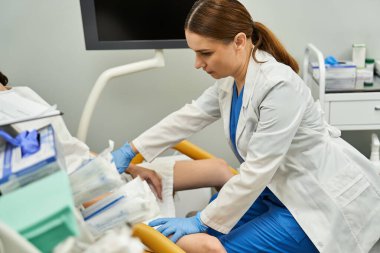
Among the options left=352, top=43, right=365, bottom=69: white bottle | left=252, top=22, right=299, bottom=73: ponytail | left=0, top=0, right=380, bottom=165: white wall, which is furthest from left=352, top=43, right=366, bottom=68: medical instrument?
left=252, top=22, right=299, bottom=73: ponytail

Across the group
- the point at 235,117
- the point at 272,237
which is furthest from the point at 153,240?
the point at 235,117

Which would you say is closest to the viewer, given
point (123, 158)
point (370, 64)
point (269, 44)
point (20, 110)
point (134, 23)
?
point (20, 110)

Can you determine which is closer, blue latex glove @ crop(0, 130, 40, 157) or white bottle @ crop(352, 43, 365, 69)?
blue latex glove @ crop(0, 130, 40, 157)

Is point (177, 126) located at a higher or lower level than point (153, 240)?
higher

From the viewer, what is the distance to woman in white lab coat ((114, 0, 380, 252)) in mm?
1263

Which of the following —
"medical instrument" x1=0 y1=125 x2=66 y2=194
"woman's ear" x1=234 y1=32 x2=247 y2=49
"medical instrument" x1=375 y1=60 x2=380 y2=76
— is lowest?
"medical instrument" x1=375 y1=60 x2=380 y2=76

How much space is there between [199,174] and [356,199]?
0.58m

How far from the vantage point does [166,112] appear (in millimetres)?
2438

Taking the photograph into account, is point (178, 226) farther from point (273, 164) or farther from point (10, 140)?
point (10, 140)

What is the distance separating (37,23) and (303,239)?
167cm

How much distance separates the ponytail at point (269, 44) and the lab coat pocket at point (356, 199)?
39cm

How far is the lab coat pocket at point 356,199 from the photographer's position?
4.46 ft

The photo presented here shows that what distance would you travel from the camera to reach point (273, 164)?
1269mm

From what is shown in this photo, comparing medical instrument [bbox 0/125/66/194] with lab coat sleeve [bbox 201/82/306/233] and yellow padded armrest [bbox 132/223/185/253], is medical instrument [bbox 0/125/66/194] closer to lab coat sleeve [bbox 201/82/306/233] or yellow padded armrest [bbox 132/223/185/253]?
yellow padded armrest [bbox 132/223/185/253]
